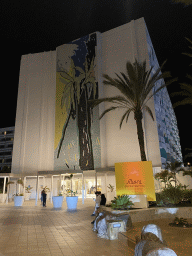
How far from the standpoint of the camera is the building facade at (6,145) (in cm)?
9569

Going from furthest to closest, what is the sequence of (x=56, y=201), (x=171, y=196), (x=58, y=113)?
1. (x=58, y=113)
2. (x=56, y=201)
3. (x=171, y=196)

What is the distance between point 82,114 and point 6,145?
3114 inches

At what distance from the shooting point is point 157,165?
24.5 metres

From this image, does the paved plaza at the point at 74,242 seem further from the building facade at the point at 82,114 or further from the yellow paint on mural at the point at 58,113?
the yellow paint on mural at the point at 58,113

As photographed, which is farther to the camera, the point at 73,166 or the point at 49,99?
the point at 49,99

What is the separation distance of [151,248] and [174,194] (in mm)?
9627

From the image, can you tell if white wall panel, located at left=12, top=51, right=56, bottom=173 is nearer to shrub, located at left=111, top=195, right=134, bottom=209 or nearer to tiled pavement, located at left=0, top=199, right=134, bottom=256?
shrub, located at left=111, top=195, right=134, bottom=209

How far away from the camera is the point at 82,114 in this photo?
30469 mm

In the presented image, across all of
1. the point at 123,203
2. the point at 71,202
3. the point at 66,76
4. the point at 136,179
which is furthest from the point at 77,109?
the point at 123,203

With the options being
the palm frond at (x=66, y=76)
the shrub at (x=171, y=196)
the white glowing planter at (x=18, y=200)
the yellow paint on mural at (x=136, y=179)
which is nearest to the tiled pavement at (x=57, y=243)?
the yellow paint on mural at (x=136, y=179)

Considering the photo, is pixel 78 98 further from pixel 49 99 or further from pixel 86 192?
pixel 86 192

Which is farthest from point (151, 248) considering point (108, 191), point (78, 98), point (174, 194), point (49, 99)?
point (49, 99)

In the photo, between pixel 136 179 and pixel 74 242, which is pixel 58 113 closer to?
pixel 136 179

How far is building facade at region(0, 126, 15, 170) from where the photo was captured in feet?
314
